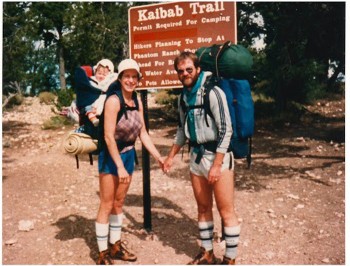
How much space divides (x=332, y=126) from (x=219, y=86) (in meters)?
10.7

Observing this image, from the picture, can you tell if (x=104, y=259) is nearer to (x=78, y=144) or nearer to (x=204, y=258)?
(x=204, y=258)

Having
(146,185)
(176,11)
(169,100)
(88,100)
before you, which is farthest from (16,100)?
(88,100)

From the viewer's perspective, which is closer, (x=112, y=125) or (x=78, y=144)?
(x=112, y=125)

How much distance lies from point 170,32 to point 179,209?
2.89 m

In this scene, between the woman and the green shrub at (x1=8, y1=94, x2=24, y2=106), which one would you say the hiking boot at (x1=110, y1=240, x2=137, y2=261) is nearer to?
the woman

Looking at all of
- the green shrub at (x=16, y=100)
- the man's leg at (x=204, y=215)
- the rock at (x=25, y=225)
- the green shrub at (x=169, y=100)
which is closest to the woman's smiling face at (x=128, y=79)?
the man's leg at (x=204, y=215)

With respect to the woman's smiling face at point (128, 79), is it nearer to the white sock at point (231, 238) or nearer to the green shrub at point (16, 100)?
the white sock at point (231, 238)

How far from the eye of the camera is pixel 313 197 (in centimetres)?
612

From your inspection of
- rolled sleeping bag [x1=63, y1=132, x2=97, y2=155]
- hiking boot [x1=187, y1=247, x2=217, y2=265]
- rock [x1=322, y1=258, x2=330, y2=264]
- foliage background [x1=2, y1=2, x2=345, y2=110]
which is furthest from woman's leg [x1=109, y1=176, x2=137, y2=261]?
foliage background [x1=2, y1=2, x2=345, y2=110]

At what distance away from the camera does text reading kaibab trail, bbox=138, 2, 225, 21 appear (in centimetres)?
425

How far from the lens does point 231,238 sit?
3.59 m

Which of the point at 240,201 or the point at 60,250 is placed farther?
the point at 240,201

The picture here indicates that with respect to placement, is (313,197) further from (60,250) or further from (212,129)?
(60,250)

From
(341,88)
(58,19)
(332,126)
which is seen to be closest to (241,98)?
(332,126)
